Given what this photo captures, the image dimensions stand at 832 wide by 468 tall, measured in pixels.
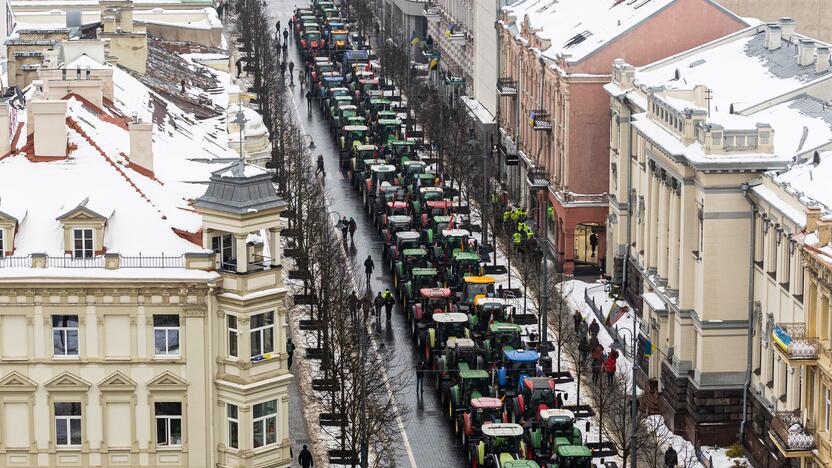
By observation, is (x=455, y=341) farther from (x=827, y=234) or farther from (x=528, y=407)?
(x=827, y=234)

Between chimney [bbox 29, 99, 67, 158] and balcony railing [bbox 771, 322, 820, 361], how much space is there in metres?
28.4

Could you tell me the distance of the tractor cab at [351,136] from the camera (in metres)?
166

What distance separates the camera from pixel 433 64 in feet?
643

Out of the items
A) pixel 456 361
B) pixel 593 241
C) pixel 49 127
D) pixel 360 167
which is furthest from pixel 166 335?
pixel 360 167

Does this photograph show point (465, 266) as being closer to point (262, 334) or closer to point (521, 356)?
point (521, 356)

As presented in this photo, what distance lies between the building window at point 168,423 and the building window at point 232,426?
182cm

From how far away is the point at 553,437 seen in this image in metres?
95.9

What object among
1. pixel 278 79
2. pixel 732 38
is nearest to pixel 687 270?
pixel 732 38

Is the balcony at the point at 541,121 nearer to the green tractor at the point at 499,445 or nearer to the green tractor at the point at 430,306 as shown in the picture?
the green tractor at the point at 430,306

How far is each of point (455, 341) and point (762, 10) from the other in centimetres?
3771

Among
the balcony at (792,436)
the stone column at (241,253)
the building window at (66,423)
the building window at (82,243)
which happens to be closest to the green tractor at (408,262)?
the balcony at (792,436)

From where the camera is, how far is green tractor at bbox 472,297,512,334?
378 feet

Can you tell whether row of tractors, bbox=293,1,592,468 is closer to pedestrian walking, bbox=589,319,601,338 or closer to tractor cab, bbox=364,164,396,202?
tractor cab, bbox=364,164,396,202

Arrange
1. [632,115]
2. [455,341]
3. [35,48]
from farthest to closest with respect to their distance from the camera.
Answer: [35,48] → [632,115] → [455,341]
